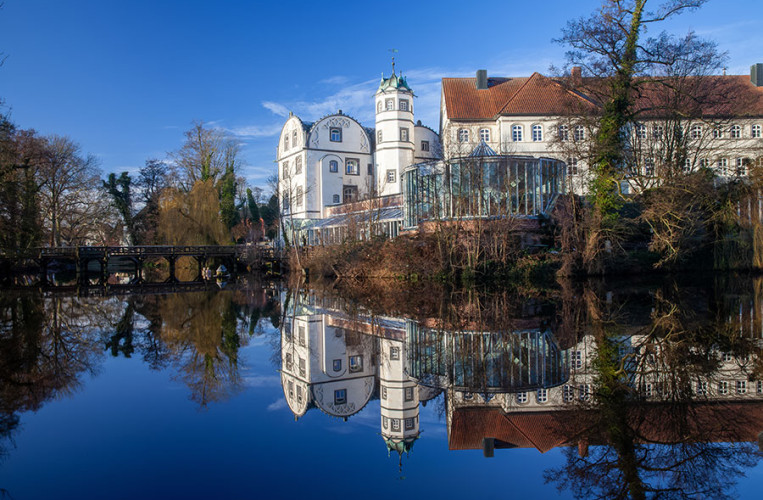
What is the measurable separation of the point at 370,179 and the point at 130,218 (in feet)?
69.2

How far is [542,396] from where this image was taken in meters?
6.19

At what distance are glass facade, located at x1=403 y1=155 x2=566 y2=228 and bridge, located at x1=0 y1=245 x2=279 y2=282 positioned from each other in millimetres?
16620

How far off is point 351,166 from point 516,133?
14.5m

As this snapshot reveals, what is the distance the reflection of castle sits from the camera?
5906 millimetres

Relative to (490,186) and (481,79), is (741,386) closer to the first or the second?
(490,186)

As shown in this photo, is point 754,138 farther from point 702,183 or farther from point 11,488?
point 11,488

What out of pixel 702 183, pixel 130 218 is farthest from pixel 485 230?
pixel 130 218

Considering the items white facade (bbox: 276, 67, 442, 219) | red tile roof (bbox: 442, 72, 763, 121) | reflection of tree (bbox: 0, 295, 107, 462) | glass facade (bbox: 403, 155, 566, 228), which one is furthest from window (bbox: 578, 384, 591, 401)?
white facade (bbox: 276, 67, 442, 219)

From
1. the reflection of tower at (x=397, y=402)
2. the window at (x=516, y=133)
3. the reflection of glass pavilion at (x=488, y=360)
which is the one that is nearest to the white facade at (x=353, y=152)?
the window at (x=516, y=133)

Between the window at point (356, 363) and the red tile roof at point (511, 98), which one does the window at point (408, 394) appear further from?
the red tile roof at point (511, 98)

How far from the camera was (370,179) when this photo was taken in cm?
4884

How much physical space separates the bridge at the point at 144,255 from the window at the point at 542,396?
31513mm

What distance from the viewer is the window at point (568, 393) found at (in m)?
6.04

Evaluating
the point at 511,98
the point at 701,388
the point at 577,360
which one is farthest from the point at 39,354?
the point at 511,98
